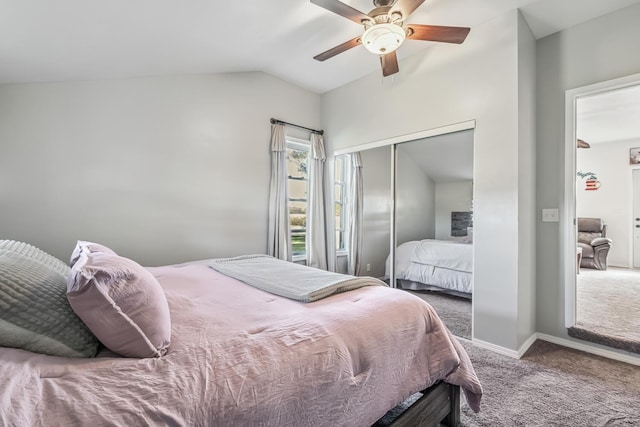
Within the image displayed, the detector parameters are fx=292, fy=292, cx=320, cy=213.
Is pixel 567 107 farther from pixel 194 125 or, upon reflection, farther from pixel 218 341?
pixel 194 125

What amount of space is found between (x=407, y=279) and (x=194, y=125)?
2.90m

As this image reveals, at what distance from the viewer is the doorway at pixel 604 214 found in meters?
2.50

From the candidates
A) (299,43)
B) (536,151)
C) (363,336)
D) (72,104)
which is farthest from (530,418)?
(72,104)

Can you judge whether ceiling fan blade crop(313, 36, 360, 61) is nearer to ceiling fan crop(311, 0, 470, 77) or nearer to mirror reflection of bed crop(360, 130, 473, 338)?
ceiling fan crop(311, 0, 470, 77)

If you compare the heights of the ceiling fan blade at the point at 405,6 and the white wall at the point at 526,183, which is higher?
the ceiling fan blade at the point at 405,6

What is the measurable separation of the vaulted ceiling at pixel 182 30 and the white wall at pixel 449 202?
4.67 feet

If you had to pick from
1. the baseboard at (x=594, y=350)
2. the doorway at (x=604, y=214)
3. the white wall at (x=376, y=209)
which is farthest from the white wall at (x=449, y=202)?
the baseboard at (x=594, y=350)

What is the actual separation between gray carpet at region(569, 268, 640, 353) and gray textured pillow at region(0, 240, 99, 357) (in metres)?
3.38

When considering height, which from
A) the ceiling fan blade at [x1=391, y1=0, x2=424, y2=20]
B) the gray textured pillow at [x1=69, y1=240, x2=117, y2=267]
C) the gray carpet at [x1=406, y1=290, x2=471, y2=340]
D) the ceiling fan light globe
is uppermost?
the ceiling fan blade at [x1=391, y1=0, x2=424, y2=20]

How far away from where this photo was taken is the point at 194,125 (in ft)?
9.98

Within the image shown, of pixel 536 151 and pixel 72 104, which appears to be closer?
pixel 72 104

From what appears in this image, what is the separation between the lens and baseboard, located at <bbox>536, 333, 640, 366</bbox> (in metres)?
2.25

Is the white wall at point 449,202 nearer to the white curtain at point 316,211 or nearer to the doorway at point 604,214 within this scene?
the doorway at point 604,214

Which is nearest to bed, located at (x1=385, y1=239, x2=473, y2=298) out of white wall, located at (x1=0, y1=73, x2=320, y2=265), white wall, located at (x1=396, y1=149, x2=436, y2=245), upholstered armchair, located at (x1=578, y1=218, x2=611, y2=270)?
white wall, located at (x1=396, y1=149, x2=436, y2=245)
